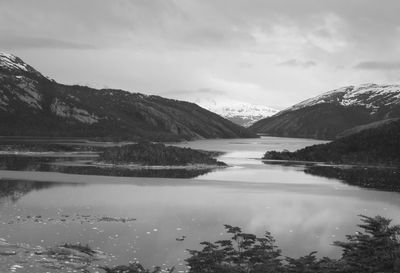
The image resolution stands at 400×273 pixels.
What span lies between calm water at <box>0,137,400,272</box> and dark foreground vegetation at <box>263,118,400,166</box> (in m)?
59.0

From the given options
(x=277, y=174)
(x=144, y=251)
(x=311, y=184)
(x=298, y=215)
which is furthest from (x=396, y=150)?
(x=144, y=251)

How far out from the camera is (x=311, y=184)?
334 feet

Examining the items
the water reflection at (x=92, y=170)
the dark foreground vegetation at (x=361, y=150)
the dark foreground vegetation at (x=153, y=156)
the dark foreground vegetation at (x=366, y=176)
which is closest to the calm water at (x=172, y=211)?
the dark foreground vegetation at (x=366, y=176)

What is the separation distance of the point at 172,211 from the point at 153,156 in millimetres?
79153

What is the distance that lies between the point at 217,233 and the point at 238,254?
1138cm

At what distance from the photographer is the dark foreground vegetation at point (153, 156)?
458 feet

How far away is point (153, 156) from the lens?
141m

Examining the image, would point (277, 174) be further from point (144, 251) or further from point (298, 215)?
point (144, 251)

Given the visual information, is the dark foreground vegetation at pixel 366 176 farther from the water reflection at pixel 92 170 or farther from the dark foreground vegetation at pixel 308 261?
the dark foreground vegetation at pixel 308 261

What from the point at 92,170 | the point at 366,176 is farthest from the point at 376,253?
the point at 366,176

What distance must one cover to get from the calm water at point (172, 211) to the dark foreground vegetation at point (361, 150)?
194ft

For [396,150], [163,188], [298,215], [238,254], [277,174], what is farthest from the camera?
[396,150]

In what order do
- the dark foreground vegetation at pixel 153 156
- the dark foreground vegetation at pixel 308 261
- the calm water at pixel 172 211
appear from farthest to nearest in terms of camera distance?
the dark foreground vegetation at pixel 153 156 < the calm water at pixel 172 211 < the dark foreground vegetation at pixel 308 261

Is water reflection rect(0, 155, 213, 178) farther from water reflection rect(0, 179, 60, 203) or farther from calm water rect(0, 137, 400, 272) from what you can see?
water reflection rect(0, 179, 60, 203)
